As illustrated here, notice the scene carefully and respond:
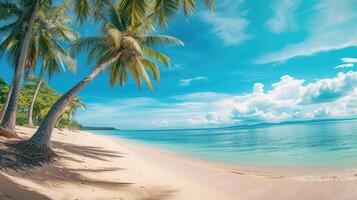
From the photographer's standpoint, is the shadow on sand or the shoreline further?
the shoreline

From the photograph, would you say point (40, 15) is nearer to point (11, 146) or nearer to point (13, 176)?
point (11, 146)

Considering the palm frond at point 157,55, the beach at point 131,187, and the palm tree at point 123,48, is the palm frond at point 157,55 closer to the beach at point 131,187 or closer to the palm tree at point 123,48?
the palm tree at point 123,48

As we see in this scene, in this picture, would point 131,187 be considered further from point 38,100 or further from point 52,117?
point 38,100

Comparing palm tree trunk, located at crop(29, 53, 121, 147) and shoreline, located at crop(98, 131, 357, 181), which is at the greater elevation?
palm tree trunk, located at crop(29, 53, 121, 147)

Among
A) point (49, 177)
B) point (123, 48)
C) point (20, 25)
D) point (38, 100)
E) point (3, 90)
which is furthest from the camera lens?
point (38, 100)

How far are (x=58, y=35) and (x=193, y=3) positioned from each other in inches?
378

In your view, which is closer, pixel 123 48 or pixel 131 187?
pixel 131 187

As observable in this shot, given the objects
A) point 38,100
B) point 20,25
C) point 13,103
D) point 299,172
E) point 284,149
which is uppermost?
point 20,25

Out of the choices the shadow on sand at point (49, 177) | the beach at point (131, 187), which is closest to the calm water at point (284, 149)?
the beach at point (131, 187)

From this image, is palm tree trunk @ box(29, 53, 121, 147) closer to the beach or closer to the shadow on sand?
the beach

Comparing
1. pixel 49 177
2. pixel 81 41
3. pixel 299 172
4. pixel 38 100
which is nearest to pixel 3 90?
pixel 38 100

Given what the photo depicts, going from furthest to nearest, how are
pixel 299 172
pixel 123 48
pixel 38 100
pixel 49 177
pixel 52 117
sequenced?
pixel 38 100 < pixel 123 48 < pixel 299 172 < pixel 52 117 < pixel 49 177

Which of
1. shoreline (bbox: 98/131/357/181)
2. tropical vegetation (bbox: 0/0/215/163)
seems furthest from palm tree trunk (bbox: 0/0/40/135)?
shoreline (bbox: 98/131/357/181)

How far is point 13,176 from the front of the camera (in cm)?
489
